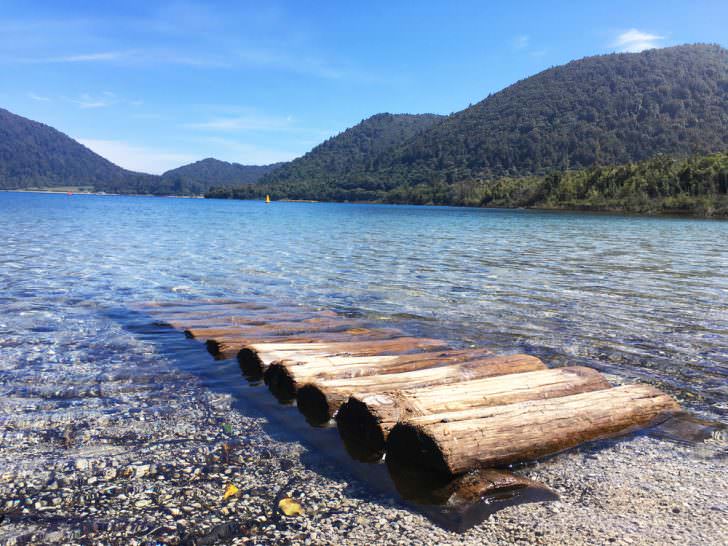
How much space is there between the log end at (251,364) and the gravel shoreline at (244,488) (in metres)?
1.02

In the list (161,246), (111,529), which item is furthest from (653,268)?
(161,246)

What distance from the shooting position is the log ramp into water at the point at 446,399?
480 cm

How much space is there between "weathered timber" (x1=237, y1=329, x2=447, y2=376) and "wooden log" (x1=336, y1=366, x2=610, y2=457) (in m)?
1.85

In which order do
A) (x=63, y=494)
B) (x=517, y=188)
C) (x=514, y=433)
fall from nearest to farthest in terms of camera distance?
(x=63, y=494), (x=514, y=433), (x=517, y=188)

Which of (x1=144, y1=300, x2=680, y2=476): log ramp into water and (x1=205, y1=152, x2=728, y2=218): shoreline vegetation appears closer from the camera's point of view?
(x1=144, y1=300, x2=680, y2=476): log ramp into water

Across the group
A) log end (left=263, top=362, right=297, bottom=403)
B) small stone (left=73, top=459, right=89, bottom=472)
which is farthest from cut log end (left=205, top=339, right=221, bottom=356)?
small stone (left=73, top=459, right=89, bottom=472)

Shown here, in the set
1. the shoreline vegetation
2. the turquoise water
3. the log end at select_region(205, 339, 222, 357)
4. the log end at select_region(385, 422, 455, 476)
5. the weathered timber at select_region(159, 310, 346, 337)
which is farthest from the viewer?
the shoreline vegetation

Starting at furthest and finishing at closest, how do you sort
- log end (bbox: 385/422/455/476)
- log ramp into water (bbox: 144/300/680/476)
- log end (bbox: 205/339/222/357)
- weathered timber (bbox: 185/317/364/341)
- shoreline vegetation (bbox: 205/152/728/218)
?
shoreline vegetation (bbox: 205/152/728/218), weathered timber (bbox: 185/317/364/341), log end (bbox: 205/339/222/357), log ramp into water (bbox: 144/300/680/476), log end (bbox: 385/422/455/476)

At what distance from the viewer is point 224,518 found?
4.11 meters

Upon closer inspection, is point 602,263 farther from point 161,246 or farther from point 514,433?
point 161,246

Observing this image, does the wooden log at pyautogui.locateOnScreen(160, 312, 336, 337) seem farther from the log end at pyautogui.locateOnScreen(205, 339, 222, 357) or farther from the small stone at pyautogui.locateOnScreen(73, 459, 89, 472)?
the small stone at pyautogui.locateOnScreen(73, 459, 89, 472)

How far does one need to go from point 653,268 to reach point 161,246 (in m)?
24.8

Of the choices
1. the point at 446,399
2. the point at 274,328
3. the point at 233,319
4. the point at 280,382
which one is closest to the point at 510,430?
the point at 446,399

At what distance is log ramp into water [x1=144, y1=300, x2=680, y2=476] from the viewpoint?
15.8ft
